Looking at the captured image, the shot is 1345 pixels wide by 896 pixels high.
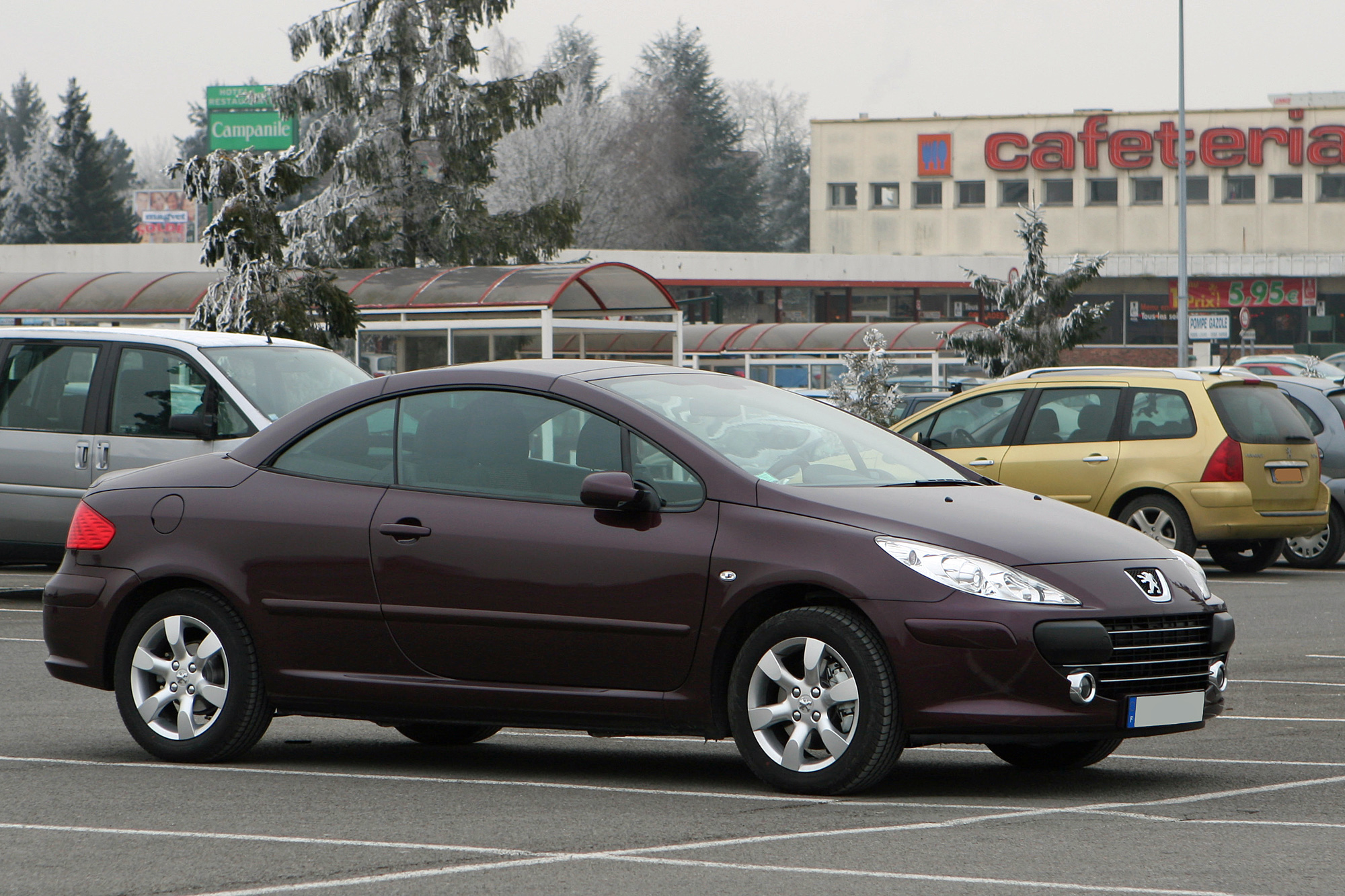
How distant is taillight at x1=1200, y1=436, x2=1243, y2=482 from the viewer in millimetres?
14938

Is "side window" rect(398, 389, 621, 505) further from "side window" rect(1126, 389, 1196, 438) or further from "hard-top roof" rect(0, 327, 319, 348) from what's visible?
"side window" rect(1126, 389, 1196, 438)

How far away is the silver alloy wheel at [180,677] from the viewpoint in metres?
7.14

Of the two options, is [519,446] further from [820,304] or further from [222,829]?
[820,304]

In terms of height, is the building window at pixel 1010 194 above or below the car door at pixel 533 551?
above

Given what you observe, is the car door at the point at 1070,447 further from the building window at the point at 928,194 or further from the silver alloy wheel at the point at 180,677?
the building window at the point at 928,194

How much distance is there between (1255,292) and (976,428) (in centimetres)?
6071

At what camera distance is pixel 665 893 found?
191 inches

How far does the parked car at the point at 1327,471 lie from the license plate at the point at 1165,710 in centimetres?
1086

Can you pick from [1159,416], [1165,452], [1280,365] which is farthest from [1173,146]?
[1165,452]

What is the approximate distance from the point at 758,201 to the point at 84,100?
3442 cm

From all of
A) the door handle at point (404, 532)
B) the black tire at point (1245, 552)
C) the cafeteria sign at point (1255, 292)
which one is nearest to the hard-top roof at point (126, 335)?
the door handle at point (404, 532)

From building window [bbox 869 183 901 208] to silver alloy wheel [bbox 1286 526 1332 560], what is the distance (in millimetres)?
61879

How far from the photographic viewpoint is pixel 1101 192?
74375 mm

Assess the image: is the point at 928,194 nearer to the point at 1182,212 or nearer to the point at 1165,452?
the point at 1182,212
